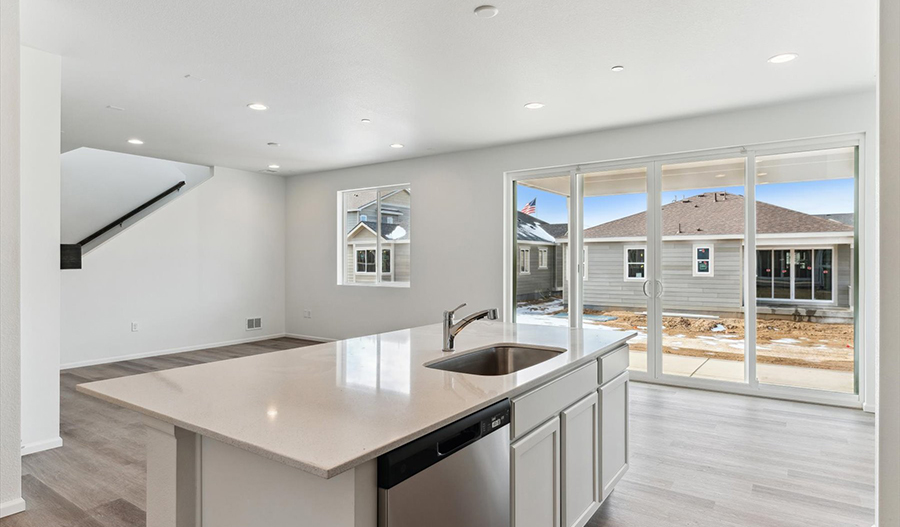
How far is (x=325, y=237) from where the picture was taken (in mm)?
7660

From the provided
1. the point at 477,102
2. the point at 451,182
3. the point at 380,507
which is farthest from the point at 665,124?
the point at 380,507

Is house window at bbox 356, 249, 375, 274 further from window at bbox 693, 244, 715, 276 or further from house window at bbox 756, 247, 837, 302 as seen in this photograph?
house window at bbox 756, 247, 837, 302

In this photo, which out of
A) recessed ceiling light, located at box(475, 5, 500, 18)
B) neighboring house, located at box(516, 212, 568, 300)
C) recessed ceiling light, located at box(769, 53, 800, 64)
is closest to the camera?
recessed ceiling light, located at box(475, 5, 500, 18)

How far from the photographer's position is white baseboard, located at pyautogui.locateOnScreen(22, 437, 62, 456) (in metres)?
3.27

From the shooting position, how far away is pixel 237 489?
1.33 meters

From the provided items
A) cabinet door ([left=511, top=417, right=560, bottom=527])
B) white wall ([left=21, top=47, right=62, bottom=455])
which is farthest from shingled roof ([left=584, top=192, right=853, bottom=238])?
white wall ([left=21, top=47, right=62, bottom=455])

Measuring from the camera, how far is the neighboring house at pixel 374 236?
7.00m

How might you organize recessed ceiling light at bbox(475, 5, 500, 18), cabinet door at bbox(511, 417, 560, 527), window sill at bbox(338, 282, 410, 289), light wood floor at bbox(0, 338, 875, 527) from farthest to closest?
window sill at bbox(338, 282, 410, 289) → recessed ceiling light at bbox(475, 5, 500, 18) → light wood floor at bbox(0, 338, 875, 527) → cabinet door at bbox(511, 417, 560, 527)

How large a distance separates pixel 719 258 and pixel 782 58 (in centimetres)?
202

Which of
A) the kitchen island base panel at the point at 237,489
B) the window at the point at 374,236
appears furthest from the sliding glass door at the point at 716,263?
the kitchen island base panel at the point at 237,489

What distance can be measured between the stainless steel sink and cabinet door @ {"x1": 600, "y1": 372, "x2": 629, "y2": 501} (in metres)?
0.33

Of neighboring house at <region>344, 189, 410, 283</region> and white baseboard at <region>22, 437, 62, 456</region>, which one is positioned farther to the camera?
neighboring house at <region>344, 189, 410, 283</region>

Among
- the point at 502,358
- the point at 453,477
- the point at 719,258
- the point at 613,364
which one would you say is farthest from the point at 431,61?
the point at 719,258

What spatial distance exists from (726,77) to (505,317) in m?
3.33
